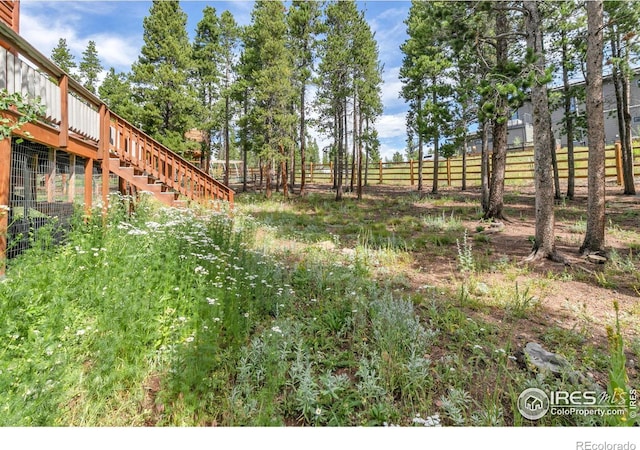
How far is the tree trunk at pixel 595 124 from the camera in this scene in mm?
5230

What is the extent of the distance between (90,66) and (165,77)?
26516 mm

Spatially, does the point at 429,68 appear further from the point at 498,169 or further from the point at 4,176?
the point at 4,176

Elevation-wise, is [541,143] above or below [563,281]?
above

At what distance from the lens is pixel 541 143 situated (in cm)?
536

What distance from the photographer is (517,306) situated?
3746mm

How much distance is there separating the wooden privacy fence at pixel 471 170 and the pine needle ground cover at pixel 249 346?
18158 mm

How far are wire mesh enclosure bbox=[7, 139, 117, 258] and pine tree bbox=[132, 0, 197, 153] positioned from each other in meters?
11.7

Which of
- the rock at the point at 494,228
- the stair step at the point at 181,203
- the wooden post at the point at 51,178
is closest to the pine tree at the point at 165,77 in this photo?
the stair step at the point at 181,203

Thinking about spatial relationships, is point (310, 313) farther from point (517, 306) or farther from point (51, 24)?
point (51, 24)

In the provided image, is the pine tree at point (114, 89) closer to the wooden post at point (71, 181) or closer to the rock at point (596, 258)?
the wooden post at point (71, 181)

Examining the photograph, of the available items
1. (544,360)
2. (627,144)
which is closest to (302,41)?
(627,144)
